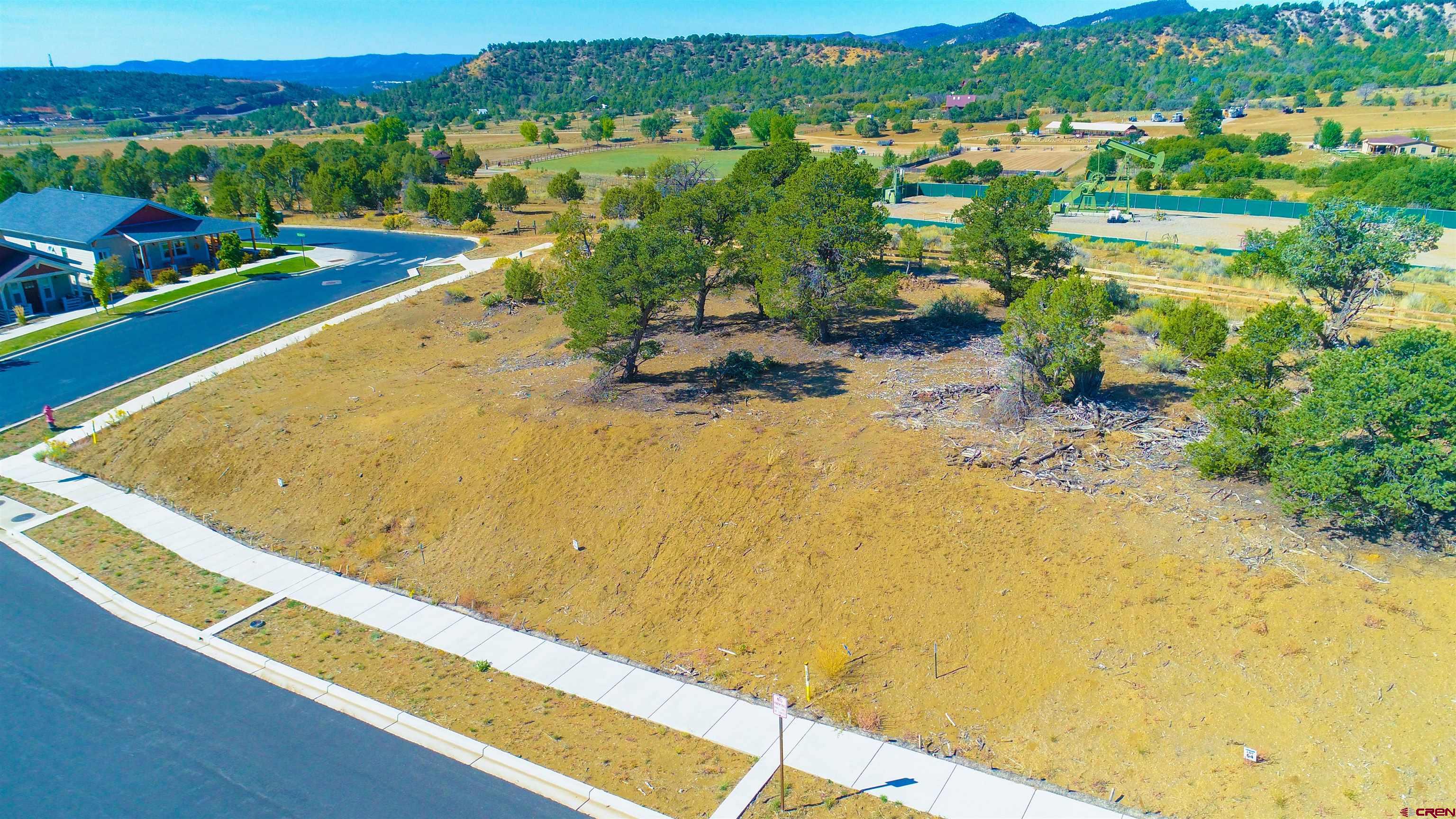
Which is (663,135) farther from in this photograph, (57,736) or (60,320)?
(57,736)

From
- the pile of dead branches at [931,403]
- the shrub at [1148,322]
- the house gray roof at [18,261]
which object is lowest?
the pile of dead branches at [931,403]

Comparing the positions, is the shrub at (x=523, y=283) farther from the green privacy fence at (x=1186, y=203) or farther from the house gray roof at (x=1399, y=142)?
the house gray roof at (x=1399, y=142)

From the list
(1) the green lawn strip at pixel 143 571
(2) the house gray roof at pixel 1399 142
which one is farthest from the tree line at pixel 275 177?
(2) the house gray roof at pixel 1399 142

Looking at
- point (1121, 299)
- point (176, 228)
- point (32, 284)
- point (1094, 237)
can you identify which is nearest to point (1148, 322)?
point (1121, 299)

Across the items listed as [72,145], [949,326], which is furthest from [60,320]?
[72,145]

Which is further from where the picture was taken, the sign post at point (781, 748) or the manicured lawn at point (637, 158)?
the manicured lawn at point (637, 158)

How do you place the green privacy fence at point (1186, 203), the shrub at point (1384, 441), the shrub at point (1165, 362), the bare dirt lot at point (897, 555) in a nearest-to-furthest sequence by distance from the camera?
1. the bare dirt lot at point (897, 555)
2. the shrub at point (1384, 441)
3. the shrub at point (1165, 362)
4. the green privacy fence at point (1186, 203)
